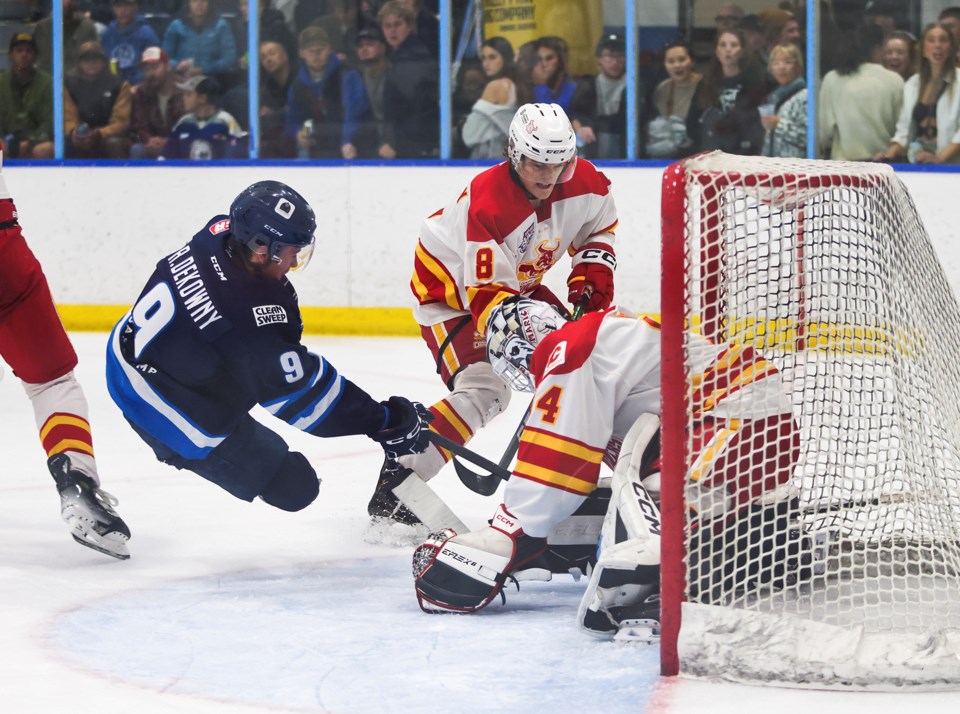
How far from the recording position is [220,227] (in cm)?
281

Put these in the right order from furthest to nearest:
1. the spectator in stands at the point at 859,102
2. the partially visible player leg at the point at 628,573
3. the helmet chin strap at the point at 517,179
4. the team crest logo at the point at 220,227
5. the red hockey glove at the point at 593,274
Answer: the spectator in stands at the point at 859,102, the red hockey glove at the point at 593,274, the helmet chin strap at the point at 517,179, the team crest logo at the point at 220,227, the partially visible player leg at the point at 628,573

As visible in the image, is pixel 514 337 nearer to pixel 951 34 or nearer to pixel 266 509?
pixel 266 509

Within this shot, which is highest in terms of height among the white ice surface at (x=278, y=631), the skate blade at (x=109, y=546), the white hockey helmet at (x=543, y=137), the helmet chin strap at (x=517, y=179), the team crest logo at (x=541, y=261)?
the white hockey helmet at (x=543, y=137)

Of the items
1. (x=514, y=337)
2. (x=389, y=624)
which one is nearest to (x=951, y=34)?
(x=514, y=337)

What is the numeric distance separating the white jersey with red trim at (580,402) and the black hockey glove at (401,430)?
41 cm

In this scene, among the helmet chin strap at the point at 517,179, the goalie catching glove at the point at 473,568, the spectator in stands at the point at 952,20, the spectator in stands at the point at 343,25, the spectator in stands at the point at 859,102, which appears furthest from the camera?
the spectator in stands at the point at 343,25

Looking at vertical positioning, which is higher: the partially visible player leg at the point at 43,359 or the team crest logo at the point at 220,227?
the team crest logo at the point at 220,227

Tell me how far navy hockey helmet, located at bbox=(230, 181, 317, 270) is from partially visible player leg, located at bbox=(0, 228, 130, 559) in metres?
0.65

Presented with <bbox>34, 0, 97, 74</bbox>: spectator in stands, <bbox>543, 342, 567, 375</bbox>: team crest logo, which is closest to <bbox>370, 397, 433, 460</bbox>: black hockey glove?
<bbox>543, 342, 567, 375</bbox>: team crest logo

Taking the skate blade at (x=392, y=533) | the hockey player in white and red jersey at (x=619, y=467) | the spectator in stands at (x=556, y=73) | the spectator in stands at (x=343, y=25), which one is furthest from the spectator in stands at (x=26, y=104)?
the hockey player in white and red jersey at (x=619, y=467)

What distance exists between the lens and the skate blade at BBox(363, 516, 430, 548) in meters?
3.12

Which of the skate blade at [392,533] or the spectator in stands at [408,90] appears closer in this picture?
the skate blade at [392,533]

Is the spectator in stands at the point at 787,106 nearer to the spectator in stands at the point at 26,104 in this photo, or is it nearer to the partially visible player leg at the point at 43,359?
the spectator in stands at the point at 26,104

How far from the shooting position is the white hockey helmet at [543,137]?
312cm
